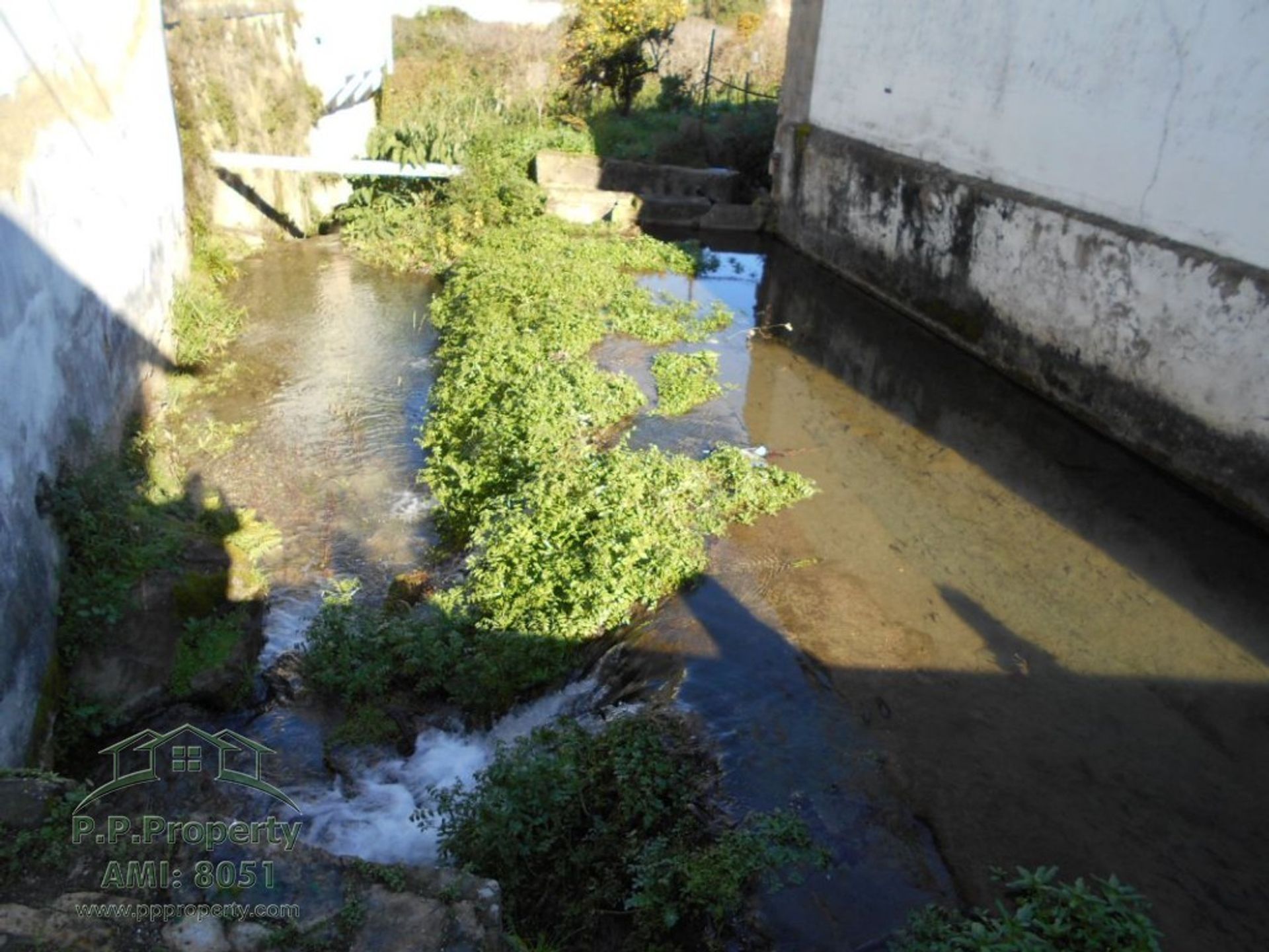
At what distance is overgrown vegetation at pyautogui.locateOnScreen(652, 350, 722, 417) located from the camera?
8844mm

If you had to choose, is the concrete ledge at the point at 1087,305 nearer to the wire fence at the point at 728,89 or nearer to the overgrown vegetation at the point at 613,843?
the overgrown vegetation at the point at 613,843

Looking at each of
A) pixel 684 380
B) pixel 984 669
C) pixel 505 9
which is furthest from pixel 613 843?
pixel 505 9

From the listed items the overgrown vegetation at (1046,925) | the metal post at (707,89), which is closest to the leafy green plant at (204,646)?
the overgrown vegetation at (1046,925)

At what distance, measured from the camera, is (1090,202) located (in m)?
8.67

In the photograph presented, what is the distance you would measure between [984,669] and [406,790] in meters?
3.49

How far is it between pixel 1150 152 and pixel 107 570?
345 inches

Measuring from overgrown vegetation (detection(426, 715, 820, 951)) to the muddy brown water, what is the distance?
22 cm

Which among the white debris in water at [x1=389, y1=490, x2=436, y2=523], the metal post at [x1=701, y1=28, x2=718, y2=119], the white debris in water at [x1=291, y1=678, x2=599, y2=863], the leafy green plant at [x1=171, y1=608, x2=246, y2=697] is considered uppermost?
the metal post at [x1=701, y1=28, x2=718, y2=119]

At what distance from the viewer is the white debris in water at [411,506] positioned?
7689 millimetres

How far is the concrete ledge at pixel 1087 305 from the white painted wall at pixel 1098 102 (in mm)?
247

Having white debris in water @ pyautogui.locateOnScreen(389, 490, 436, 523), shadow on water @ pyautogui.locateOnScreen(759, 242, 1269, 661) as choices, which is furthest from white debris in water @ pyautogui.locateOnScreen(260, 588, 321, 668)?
shadow on water @ pyautogui.locateOnScreen(759, 242, 1269, 661)

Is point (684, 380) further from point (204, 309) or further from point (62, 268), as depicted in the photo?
point (204, 309)

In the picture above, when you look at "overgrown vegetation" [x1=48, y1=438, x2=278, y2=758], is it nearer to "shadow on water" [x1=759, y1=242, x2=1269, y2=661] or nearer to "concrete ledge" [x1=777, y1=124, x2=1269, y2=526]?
"shadow on water" [x1=759, y1=242, x2=1269, y2=661]

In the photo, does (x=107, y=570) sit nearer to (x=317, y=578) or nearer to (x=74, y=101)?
(x=317, y=578)
